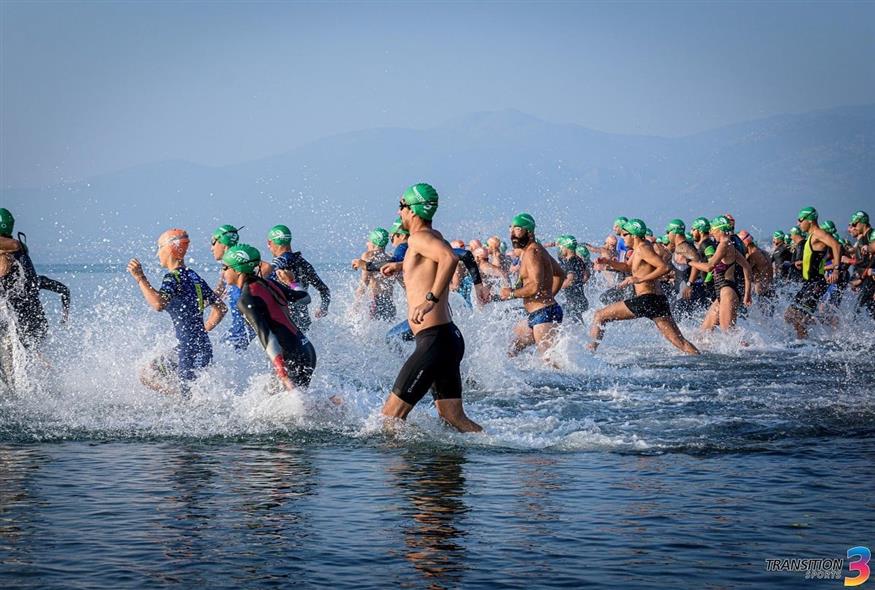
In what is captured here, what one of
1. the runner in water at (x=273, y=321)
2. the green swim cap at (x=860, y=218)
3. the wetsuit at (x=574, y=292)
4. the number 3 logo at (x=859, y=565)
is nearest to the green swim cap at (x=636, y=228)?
the wetsuit at (x=574, y=292)

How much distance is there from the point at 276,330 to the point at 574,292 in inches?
389

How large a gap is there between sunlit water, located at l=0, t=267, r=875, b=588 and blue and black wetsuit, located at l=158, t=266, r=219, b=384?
18 centimetres

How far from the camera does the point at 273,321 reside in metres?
8.69

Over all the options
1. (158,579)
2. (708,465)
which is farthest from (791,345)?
(158,579)

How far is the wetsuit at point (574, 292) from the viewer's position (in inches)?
705

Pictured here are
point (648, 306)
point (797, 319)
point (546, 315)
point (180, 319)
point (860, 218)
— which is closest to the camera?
point (180, 319)

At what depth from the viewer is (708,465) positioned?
26.1 feet

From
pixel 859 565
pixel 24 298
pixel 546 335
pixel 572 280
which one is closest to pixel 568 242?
pixel 572 280

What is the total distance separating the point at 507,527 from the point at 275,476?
6.26 ft

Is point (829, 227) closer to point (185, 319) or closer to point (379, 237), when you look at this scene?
point (379, 237)

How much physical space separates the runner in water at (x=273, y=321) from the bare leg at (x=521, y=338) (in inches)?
187

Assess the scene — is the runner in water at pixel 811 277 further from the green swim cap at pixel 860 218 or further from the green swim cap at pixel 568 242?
the green swim cap at pixel 860 218

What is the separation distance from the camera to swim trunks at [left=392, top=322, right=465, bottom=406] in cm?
798

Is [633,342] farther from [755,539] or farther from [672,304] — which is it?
[755,539]
